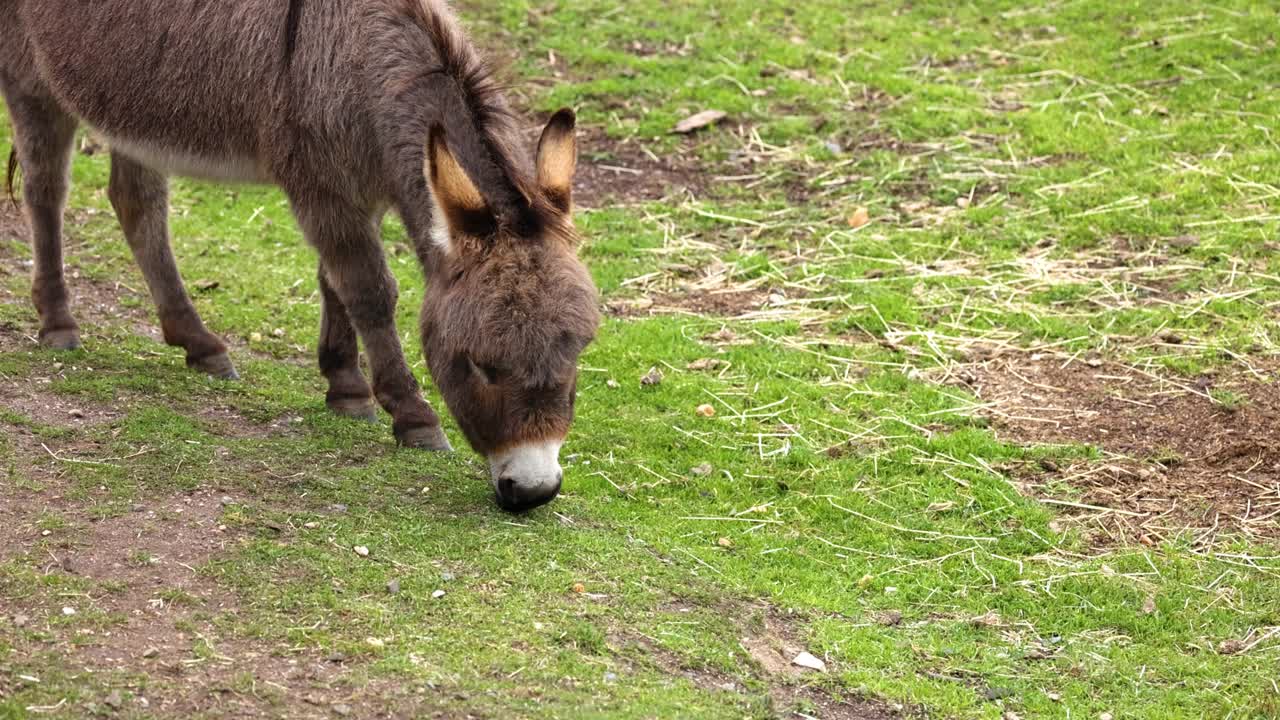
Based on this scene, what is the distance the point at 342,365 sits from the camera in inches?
256

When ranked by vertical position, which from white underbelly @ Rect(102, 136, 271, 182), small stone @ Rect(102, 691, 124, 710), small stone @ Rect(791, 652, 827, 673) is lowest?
small stone @ Rect(791, 652, 827, 673)

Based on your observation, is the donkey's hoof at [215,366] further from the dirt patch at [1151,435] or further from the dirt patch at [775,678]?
the dirt patch at [1151,435]

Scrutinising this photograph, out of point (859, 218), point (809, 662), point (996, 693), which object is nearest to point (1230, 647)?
point (996, 693)

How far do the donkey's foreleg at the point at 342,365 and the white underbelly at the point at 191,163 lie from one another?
0.60 m

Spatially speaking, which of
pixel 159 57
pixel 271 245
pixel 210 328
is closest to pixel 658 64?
pixel 271 245

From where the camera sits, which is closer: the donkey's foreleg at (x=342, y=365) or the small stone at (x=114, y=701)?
the small stone at (x=114, y=701)

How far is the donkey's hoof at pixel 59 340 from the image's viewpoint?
22.8 ft

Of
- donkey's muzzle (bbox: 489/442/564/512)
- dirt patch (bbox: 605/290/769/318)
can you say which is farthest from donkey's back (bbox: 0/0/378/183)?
dirt patch (bbox: 605/290/769/318)

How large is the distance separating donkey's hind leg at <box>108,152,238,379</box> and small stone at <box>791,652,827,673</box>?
3569 millimetres

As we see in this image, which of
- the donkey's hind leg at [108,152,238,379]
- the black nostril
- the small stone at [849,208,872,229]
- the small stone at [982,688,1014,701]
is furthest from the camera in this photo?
the small stone at [849,208,872,229]

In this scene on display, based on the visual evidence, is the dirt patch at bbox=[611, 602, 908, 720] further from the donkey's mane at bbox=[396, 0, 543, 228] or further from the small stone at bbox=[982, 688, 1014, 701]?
the donkey's mane at bbox=[396, 0, 543, 228]

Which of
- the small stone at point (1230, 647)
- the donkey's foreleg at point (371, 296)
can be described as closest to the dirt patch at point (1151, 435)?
the small stone at point (1230, 647)

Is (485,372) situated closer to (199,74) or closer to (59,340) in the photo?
(199,74)

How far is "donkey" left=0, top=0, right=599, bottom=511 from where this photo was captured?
5.03 meters
